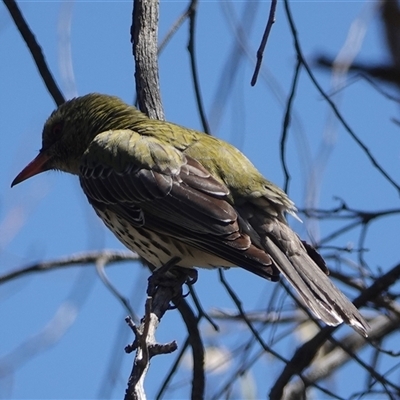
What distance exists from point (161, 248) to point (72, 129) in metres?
1.43

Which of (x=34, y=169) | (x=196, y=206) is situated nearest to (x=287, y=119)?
(x=196, y=206)

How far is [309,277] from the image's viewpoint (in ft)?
12.7

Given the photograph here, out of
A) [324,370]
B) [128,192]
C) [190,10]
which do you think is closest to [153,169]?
[128,192]

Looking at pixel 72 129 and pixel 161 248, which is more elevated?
pixel 72 129

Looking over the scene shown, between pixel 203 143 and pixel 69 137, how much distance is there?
1.18 metres

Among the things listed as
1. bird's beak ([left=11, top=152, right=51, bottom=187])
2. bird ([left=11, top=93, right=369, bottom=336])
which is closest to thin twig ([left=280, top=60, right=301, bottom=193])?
bird ([left=11, top=93, right=369, bottom=336])

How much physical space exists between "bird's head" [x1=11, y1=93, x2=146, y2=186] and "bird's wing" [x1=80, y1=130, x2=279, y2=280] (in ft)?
1.21

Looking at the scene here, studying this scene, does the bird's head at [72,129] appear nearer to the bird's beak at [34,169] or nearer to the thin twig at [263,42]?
the bird's beak at [34,169]

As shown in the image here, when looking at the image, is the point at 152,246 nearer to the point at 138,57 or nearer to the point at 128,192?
the point at 128,192

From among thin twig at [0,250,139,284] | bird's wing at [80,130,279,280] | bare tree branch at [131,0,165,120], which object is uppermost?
bare tree branch at [131,0,165,120]

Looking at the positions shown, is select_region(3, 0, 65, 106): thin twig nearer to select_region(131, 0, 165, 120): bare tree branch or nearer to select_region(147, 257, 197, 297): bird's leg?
select_region(131, 0, 165, 120): bare tree branch

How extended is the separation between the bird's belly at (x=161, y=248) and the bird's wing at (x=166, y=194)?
59mm

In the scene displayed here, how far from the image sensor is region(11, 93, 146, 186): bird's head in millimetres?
5266

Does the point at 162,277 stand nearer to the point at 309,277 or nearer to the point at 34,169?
the point at 309,277
